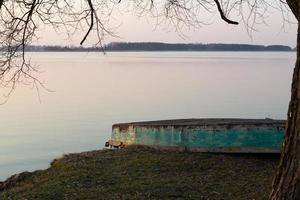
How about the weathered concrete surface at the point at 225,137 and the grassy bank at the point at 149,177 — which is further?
the weathered concrete surface at the point at 225,137

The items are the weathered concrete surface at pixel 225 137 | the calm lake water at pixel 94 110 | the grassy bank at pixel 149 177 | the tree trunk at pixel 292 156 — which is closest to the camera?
the tree trunk at pixel 292 156

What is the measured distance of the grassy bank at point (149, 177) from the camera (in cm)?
739

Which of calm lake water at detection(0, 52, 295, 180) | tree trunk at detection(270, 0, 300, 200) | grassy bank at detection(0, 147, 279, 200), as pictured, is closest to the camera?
tree trunk at detection(270, 0, 300, 200)

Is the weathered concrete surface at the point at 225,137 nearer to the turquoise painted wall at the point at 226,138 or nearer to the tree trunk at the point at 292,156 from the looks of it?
the turquoise painted wall at the point at 226,138

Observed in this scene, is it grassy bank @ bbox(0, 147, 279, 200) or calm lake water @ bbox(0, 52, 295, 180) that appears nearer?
grassy bank @ bbox(0, 147, 279, 200)

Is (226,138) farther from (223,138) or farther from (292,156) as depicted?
(292,156)

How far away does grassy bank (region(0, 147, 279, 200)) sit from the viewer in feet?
24.3

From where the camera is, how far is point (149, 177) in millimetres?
8312

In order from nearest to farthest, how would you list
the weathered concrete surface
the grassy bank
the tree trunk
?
1. the tree trunk
2. the grassy bank
3. the weathered concrete surface

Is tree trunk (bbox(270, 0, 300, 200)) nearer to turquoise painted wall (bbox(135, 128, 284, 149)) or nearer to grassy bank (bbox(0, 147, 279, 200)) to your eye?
grassy bank (bbox(0, 147, 279, 200))

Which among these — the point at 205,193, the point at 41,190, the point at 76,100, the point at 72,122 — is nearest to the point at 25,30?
the point at 41,190

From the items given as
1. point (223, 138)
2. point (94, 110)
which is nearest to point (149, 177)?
point (223, 138)

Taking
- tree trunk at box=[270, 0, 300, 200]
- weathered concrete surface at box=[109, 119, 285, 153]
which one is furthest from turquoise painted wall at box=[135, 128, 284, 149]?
tree trunk at box=[270, 0, 300, 200]

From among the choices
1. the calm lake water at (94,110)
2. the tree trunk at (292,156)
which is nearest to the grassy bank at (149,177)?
the tree trunk at (292,156)
